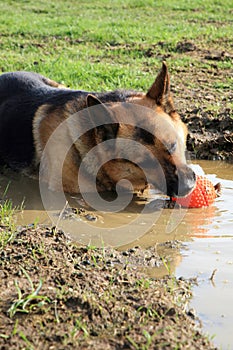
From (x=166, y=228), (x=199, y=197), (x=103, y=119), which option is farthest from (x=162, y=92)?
(x=166, y=228)

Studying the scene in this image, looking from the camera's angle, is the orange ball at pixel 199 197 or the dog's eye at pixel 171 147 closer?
the dog's eye at pixel 171 147

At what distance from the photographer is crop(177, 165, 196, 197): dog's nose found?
493 centimetres

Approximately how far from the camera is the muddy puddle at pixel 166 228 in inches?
143

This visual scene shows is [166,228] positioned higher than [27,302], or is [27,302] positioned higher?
[27,302]

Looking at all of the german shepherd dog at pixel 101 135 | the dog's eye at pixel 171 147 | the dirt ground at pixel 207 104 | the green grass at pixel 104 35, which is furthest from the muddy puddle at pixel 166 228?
the green grass at pixel 104 35

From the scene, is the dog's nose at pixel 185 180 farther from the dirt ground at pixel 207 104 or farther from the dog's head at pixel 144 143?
the dirt ground at pixel 207 104

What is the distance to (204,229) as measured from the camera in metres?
4.76

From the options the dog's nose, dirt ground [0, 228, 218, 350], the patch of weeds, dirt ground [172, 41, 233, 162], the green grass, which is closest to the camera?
dirt ground [0, 228, 218, 350]

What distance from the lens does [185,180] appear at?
4.95 meters

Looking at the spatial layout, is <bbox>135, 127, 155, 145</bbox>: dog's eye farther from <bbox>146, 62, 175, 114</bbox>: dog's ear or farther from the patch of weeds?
the patch of weeds

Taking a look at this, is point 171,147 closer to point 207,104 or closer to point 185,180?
point 185,180

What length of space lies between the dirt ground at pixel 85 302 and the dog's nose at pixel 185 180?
3.61 feet

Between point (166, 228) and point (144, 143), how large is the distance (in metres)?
0.71

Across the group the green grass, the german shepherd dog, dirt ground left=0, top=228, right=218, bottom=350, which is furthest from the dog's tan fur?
the green grass
